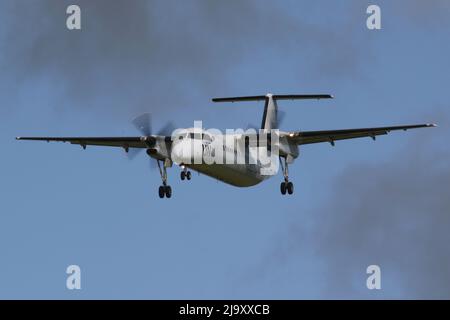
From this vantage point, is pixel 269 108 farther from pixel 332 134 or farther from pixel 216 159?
pixel 216 159

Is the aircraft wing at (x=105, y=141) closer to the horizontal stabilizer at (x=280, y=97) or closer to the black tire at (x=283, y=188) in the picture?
the horizontal stabilizer at (x=280, y=97)

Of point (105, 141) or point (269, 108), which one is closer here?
point (105, 141)

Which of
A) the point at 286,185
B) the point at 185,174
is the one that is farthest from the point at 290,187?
the point at 185,174

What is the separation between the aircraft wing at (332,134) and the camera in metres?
47.1

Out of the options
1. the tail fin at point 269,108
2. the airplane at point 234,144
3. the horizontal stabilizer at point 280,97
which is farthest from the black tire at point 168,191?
the tail fin at point 269,108

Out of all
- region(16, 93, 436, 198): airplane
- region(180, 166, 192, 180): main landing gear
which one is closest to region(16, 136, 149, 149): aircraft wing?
region(16, 93, 436, 198): airplane

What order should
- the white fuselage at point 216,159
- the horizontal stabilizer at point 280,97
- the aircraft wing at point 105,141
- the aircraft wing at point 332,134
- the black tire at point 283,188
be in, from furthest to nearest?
the black tire at point 283,188 → the horizontal stabilizer at point 280,97 → the aircraft wing at point 105,141 → the aircraft wing at point 332,134 → the white fuselage at point 216,159

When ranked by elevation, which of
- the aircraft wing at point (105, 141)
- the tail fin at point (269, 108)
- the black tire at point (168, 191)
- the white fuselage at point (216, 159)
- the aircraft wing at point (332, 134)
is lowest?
the black tire at point (168, 191)

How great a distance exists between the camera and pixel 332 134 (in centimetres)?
4859

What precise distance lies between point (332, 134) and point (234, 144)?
4.64 m
